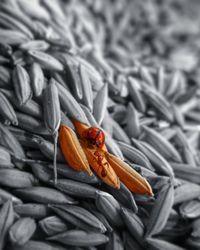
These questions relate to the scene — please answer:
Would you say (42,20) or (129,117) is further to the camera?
(42,20)

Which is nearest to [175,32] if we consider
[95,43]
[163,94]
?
[95,43]

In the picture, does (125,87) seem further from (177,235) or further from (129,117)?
(177,235)

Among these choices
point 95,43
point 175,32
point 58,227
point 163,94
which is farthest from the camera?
point 175,32

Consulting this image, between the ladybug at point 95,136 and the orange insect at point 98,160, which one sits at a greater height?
the ladybug at point 95,136

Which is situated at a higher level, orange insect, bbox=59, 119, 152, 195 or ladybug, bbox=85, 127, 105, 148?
ladybug, bbox=85, 127, 105, 148
